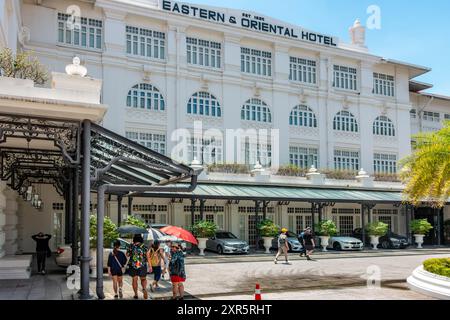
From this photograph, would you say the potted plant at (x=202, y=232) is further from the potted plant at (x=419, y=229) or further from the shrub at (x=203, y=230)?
the potted plant at (x=419, y=229)

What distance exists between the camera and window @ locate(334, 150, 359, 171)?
3731 centimetres

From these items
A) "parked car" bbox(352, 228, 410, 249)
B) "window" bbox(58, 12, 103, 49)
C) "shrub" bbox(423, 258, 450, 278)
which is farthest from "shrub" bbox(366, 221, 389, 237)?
"window" bbox(58, 12, 103, 49)

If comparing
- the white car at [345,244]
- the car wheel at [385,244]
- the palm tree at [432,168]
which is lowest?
the car wheel at [385,244]

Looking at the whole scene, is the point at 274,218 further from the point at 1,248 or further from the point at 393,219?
the point at 1,248

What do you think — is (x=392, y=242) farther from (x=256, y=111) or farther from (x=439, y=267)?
(x=439, y=267)

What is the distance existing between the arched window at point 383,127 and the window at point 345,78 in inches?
131

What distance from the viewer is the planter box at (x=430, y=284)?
41.3 ft

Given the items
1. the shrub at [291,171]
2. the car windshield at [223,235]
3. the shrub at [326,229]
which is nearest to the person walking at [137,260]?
the car windshield at [223,235]

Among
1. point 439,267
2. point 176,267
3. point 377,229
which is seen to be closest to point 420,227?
point 377,229

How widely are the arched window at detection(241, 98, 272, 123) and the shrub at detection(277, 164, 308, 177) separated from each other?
4168 mm

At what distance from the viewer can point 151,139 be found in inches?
1223

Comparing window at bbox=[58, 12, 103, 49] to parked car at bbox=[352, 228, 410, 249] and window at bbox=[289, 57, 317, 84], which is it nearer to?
window at bbox=[289, 57, 317, 84]

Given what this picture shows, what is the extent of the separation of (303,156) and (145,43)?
543 inches

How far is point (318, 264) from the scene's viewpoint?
2198cm
